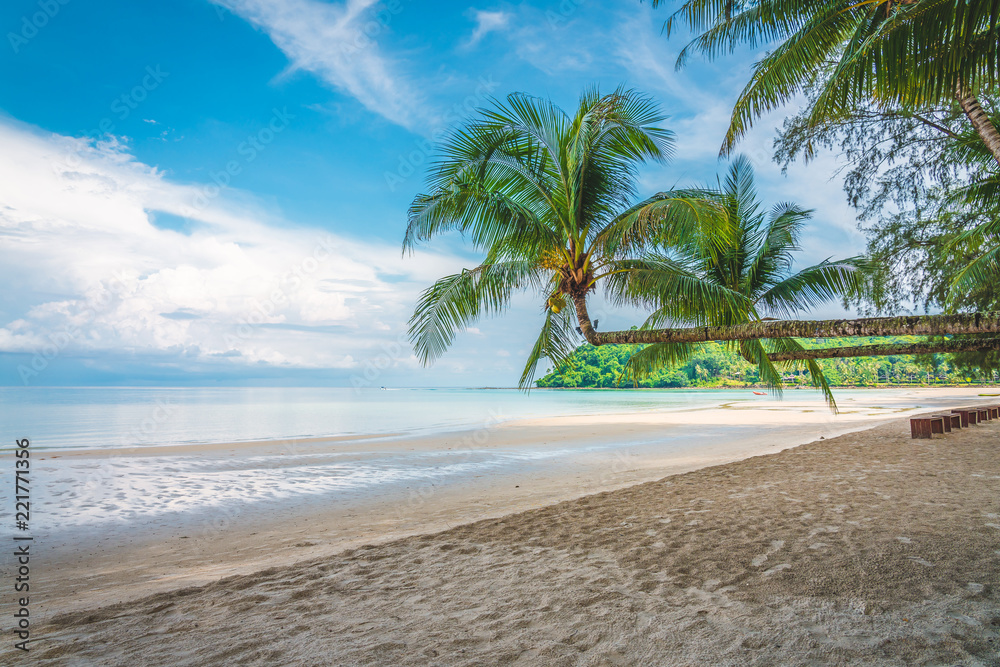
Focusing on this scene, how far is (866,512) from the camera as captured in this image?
4.54 meters

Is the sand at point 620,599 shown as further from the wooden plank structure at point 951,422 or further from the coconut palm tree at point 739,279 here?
the wooden plank structure at point 951,422

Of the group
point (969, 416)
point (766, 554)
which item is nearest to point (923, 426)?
point (969, 416)

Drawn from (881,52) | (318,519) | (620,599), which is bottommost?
(318,519)

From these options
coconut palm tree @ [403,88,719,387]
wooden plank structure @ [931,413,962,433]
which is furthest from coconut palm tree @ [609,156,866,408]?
wooden plank structure @ [931,413,962,433]

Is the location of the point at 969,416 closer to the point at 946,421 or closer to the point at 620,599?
the point at 946,421

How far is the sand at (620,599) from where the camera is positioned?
2406mm

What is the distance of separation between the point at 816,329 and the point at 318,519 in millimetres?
5951

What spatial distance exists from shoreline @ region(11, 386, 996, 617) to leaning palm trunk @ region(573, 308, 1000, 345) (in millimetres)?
2548

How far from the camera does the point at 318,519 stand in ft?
21.6

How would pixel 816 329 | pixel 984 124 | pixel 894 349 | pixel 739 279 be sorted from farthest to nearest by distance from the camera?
pixel 739 279 < pixel 894 349 < pixel 984 124 < pixel 816 329

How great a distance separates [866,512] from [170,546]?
6.87 meters

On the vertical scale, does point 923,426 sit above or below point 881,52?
below

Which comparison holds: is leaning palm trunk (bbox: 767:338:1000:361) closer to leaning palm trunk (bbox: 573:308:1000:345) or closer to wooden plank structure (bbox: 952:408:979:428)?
leaning palm trunk (bbox: 573:308:1000:345)

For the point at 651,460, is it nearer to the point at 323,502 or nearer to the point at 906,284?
the point at 906,284
